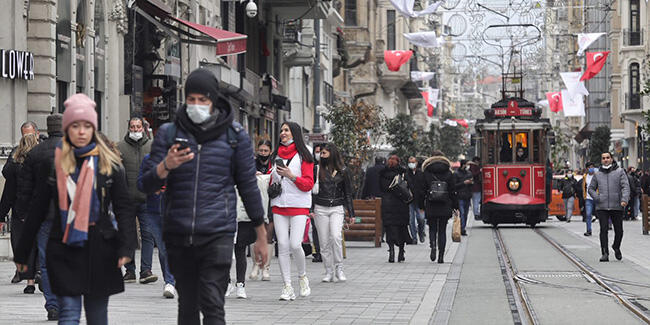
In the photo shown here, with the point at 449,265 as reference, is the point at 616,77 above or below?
above

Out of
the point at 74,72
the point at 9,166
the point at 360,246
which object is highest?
the point at 74,72

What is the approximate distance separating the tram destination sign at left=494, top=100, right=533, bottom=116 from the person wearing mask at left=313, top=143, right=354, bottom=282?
63.8ft

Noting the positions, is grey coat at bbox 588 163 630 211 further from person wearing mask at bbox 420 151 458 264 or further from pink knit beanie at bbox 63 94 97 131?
pink knit beanie at bbox 63 94 97 131

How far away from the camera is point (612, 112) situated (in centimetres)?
7762

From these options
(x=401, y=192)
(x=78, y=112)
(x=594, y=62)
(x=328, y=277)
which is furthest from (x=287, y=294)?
(x=594, y=62)

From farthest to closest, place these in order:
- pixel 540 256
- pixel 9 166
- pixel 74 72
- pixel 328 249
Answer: pixel 74 72, pixel 540 256, pixel 328 249, pixel 9 166

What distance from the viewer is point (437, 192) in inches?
754

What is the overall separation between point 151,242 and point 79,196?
6831 mm

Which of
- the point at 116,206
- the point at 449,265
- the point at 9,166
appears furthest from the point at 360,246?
the point at 116,206

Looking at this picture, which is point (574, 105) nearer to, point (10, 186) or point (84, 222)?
point (10, 186)

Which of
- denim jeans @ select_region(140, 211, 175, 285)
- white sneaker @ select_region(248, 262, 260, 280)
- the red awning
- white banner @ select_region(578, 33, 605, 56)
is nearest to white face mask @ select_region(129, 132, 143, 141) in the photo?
denim jeans @ select_region(140, 211, 175, 285)

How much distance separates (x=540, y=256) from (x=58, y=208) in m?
14.9

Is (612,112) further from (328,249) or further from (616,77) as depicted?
(328,249)

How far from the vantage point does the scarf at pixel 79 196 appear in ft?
22.5
